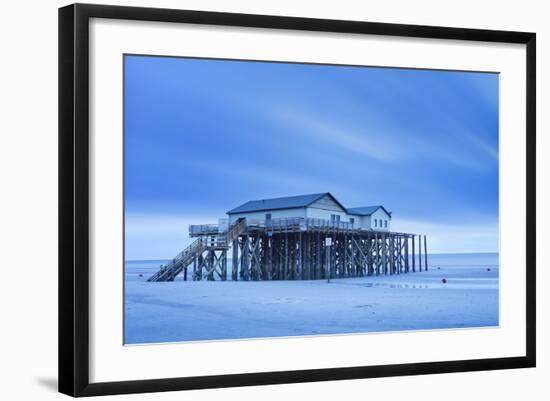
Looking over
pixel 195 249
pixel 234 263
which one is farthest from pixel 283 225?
pixel 195 249

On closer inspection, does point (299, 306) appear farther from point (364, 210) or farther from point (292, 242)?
point (364, 210)

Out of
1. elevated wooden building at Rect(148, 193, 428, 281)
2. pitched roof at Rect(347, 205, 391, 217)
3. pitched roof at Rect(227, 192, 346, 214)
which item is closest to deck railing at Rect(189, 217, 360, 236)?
elevated wooden building at Rect(148, 193, 428, 281)

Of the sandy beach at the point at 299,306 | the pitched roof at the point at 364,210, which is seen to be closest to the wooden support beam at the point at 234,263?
the sandy beach at the point at 299,306

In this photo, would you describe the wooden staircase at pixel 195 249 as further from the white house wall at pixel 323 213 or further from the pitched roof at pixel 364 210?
the pitched roof at pixel 364 210

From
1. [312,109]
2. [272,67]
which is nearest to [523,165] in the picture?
[312,109]

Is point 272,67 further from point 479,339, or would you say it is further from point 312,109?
point 479,339

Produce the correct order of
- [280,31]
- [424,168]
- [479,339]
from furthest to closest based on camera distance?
1. [424,168]
2. [479,339]
3. [280,31]

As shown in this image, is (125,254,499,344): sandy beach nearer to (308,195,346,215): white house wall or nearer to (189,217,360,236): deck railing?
(189,217,360,236): deck railing
